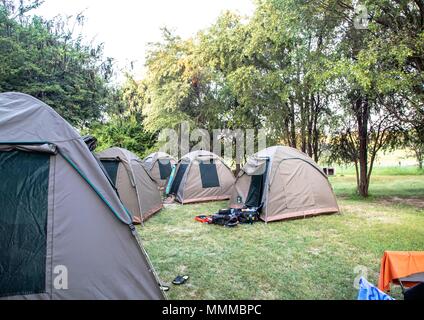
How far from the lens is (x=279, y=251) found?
4434mm

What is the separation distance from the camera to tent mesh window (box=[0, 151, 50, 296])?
2.53 m

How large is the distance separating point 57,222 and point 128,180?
360 centimetres

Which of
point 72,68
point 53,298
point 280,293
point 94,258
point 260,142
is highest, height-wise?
point 72,68

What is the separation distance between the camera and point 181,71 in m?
14.8

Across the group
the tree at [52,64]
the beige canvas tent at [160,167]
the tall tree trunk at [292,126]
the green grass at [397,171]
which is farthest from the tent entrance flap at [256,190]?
the green grass at [397,171]

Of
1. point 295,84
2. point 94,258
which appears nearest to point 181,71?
A: point 295,84

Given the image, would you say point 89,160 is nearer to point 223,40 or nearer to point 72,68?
point 223,40

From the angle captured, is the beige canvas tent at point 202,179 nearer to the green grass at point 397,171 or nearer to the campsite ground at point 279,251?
the campsite ground at point 279,251

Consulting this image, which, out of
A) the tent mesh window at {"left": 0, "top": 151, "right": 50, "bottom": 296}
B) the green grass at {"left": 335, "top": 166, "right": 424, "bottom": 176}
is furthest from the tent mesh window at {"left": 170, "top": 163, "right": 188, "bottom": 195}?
the green grass at {"left": 335, "top": 166, "right": 424, "bottom": 176}

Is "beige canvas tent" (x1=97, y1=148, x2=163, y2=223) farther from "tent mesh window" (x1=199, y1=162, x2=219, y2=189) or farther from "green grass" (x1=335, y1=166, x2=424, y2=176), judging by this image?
"green grass" (x1=335, y1=166, x2=424, y2=176)

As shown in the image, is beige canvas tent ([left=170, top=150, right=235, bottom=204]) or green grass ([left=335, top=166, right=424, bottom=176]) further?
green grass ([left=335, top=166, right=424, bottom=176])

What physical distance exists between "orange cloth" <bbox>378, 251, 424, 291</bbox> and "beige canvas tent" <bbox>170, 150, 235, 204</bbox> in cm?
634

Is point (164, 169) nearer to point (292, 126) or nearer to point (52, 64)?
point (292, 126)
